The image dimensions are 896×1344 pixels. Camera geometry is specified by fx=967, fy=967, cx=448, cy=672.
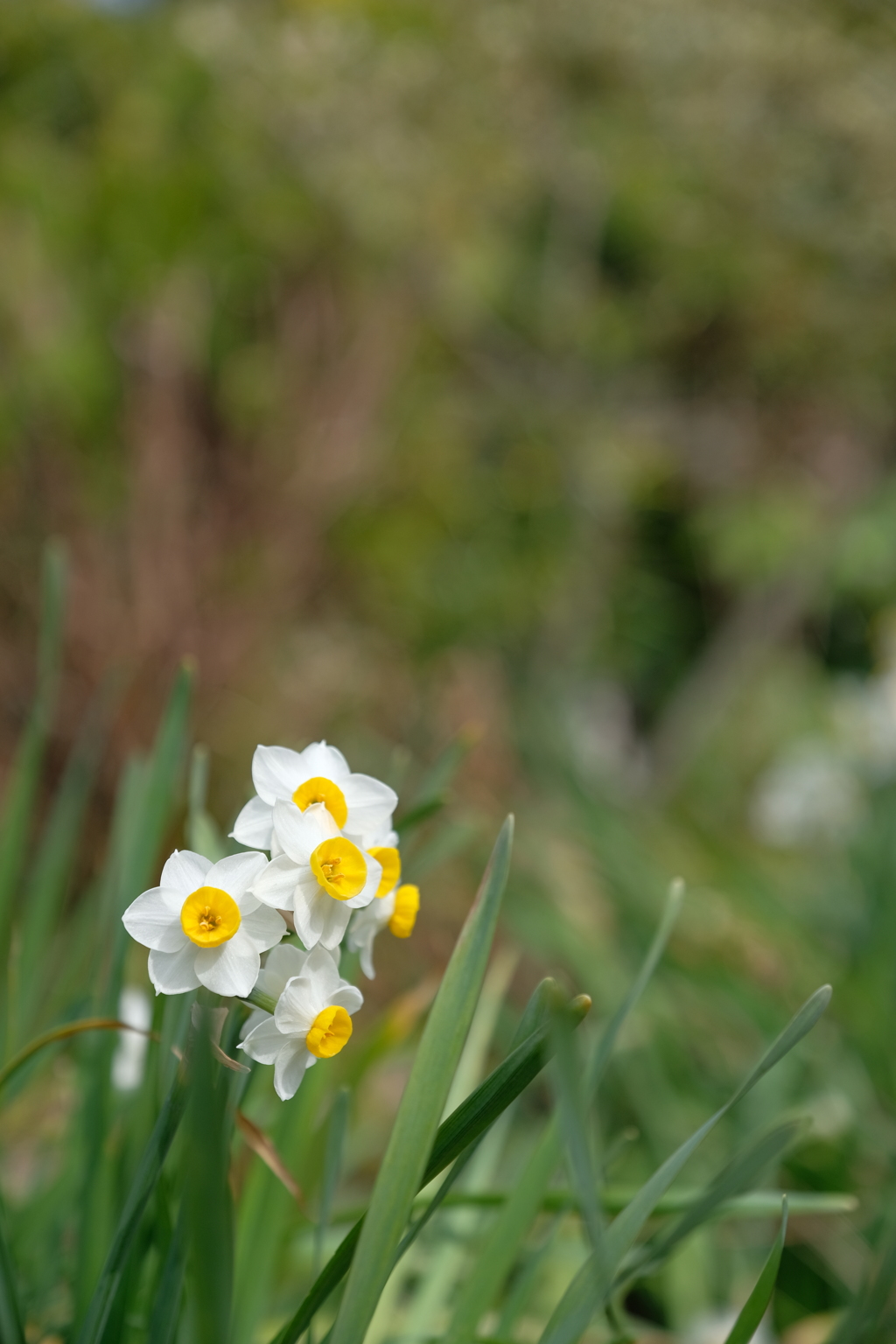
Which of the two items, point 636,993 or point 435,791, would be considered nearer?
point 636,993

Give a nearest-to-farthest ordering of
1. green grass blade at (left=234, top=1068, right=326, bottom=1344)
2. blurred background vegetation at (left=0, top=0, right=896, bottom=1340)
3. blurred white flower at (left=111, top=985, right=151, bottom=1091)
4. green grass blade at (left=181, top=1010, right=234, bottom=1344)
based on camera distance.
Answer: green grass blade at (left=181, top=1010, right=234, bottom=1344)
green grass blade at (left=234, top=1068, right=326, bottom=1344)
blurred white flower at (left=111, top=985, right=151, bottom=1091)
blurred background vegetation at (left=0, top=0, right=896, bottom=1340)

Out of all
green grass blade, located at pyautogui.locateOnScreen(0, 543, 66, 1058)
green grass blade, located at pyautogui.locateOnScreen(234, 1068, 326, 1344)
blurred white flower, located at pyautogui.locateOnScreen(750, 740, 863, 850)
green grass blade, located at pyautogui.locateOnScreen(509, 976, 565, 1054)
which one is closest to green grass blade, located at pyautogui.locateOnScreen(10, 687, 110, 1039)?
green grass blade, located at pyautogui.locateOnScreen(0, 543, 66, 1058)

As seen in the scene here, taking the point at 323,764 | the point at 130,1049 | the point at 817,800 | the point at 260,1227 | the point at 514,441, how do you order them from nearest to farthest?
the point at 323,764 < the point at 260,1227 < the point at 130,1049 < the point at 817,800 < the point at 514,441

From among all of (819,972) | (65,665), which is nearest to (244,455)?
(65,665)

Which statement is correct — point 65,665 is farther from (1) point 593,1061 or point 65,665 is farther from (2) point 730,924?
(1) point 593,1061

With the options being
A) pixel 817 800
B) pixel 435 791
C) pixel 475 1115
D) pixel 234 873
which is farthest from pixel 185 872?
pixel 817 800

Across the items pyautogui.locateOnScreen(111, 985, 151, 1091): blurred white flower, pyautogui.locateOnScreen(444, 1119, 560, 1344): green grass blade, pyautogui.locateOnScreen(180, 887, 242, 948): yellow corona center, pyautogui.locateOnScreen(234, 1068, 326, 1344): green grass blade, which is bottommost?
pyautogui.locateOnScreen(111, 985, 151, 1091): blurred white flower

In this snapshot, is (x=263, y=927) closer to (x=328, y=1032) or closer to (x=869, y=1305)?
(x=328, y=1032)

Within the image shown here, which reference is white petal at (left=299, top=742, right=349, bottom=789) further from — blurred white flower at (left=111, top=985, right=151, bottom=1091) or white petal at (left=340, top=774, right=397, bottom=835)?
blurred white flower at (left=111, top=985, right=151, bottom=1091)
